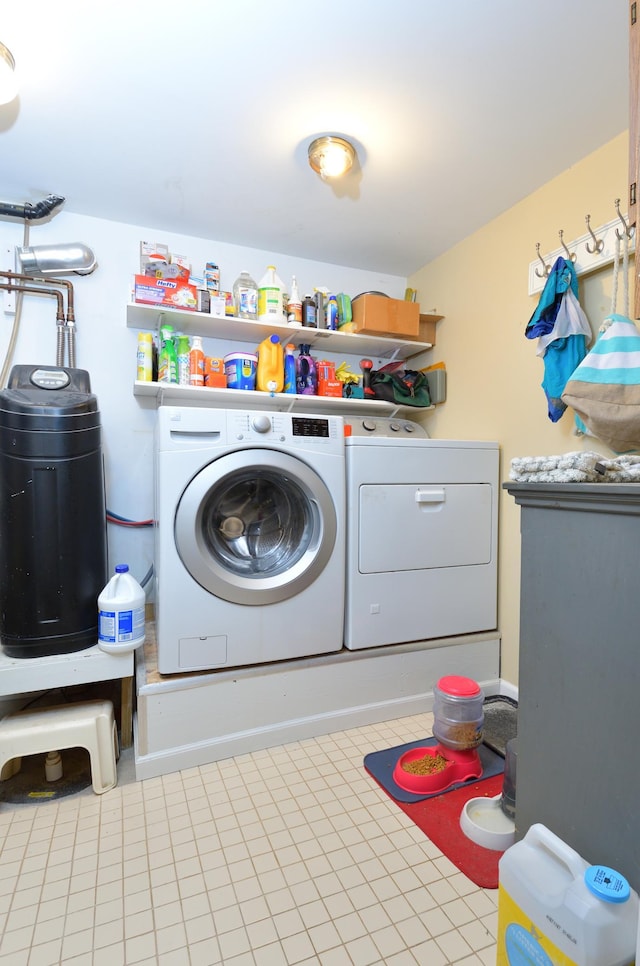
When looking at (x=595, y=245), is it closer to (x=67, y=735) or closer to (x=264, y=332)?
(x=264, y=332)

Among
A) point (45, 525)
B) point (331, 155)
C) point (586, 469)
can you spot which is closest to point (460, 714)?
point (586, 469)

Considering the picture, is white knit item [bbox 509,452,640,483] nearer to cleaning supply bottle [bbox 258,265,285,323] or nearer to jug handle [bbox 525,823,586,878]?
jug handle [bbox 525,823,586,878]

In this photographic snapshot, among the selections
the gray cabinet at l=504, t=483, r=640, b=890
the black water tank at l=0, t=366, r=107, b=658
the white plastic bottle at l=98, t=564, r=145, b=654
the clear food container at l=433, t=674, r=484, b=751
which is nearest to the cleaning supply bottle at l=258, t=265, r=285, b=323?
the black water tank at l=0, t=366, r=107, b=658

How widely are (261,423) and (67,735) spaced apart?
114 cm

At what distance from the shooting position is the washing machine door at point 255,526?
150cm

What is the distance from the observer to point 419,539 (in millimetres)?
1831

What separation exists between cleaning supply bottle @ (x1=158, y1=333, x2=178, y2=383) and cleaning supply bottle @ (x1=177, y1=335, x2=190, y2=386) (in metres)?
0.02

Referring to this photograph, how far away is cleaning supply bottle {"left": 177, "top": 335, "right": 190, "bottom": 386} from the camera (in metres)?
2.02

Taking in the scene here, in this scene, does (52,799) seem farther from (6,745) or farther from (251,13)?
(251,13)

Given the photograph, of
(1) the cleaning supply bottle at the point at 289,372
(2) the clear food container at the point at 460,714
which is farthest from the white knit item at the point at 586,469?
(1) the cleaning supply bottle at the point at 289,372

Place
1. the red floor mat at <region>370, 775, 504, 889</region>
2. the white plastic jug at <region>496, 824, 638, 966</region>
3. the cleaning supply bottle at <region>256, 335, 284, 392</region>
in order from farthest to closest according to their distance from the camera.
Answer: the cleaning supply bottle at <region>256, 335, 284, 392</region> → the red floor mat at <region>370, 775, 504, 889</region> → the white plastic jug at <region>496, 824, 638, 966</region>

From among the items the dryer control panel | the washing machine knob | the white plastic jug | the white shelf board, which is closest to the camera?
the white plastic jug

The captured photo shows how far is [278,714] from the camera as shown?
1614 mm

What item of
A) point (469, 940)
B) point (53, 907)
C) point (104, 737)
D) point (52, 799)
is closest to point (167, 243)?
point (104, 737)
